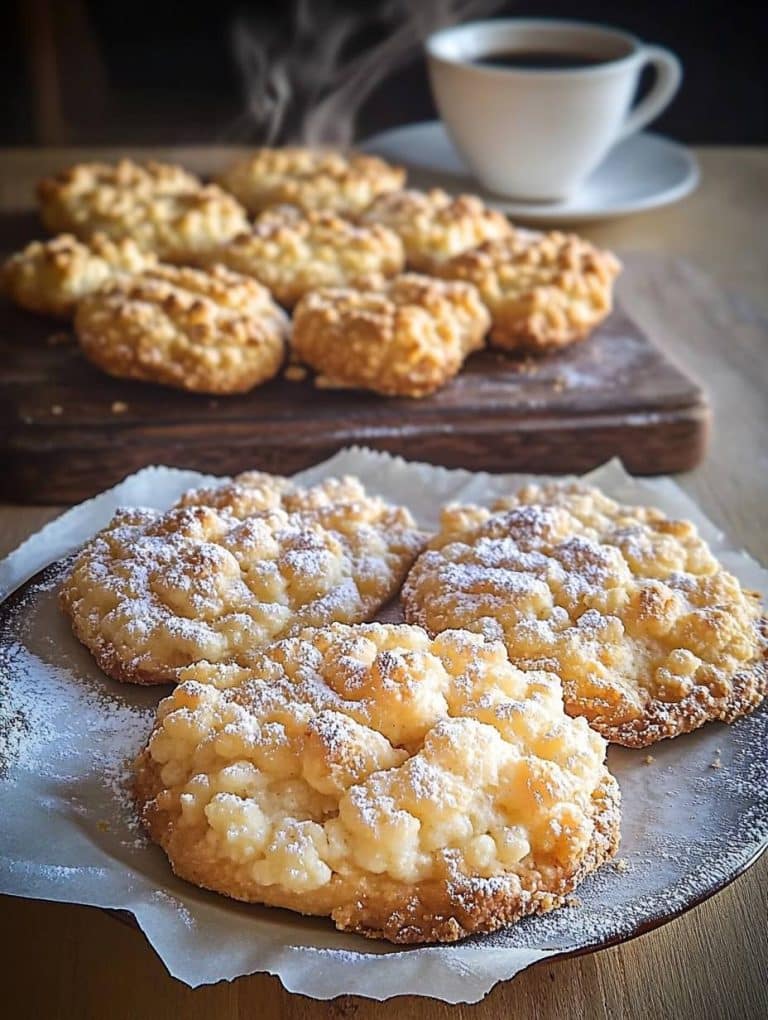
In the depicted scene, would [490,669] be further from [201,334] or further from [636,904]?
[201,334]

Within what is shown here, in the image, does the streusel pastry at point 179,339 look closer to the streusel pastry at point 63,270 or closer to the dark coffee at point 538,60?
the streusel pastry at point 63,270

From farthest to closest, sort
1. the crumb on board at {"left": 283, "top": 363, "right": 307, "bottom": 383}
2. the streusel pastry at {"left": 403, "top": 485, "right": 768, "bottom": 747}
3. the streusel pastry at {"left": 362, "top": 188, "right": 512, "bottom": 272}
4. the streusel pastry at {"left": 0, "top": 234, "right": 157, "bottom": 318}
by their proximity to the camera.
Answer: the streusel pastry at {"left": 362, "top": 188, "right": 512, "bottom": 272}
the streusel pastry at {"left": 0, "top": 234, "right": 157, "bottom": 318}
the crumb on board at {"left": 283, "top": 363, "right": 307, "bottom": 383}
the streusel pastry at {"left": 403, "top": 485, "right": 768, "bottom": 747}

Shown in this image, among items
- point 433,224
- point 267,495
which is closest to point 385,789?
point 267,495

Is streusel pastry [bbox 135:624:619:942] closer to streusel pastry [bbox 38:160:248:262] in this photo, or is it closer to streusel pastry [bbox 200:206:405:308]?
streusel pastry [bbox 200:206:405:308]

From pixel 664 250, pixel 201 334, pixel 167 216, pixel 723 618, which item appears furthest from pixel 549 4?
pixel 723 618

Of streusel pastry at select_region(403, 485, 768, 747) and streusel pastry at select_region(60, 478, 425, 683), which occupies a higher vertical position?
streusel pastry at select_region(403, 485, 768, 747)

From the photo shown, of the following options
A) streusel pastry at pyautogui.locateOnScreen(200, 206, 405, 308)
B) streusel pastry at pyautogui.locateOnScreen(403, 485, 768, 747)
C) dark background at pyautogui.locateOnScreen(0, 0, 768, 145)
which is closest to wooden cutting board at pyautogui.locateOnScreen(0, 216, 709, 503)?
streusel pastry at pyautogui.locateOnScreen(200, 206, 405, 308)

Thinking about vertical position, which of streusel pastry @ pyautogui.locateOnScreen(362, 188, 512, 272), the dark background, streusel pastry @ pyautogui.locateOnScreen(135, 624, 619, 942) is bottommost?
the dark background
